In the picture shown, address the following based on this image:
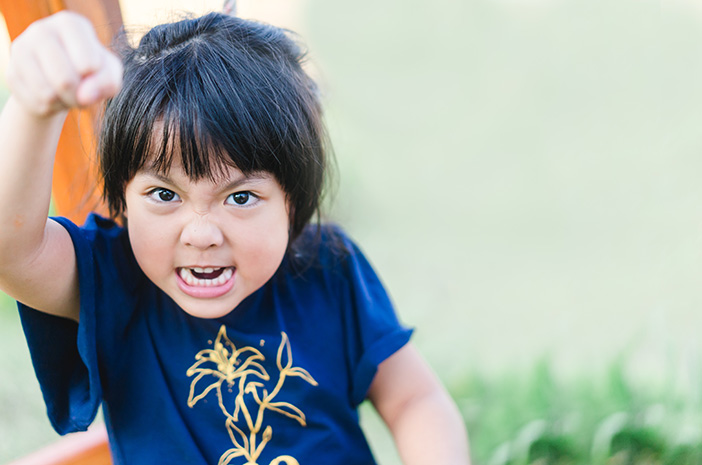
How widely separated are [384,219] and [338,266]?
86cm

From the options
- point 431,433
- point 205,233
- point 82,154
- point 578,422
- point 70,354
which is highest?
point 82,154

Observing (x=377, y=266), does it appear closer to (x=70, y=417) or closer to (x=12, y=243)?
(x=70, y=417)

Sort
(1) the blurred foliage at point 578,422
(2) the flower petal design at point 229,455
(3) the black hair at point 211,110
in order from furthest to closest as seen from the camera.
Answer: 1. (1) the blurred foliage at point 578,422
2. (2) the flower petal design at point 229,455
3. (3) the black hair at point 211,110

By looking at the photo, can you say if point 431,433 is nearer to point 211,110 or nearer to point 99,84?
point 211,110

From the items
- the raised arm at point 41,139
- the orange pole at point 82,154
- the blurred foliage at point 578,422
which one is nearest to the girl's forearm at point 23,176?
the raised arm at point 41,139

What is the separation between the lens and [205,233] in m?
0.67

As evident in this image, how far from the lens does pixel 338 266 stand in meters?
0.89

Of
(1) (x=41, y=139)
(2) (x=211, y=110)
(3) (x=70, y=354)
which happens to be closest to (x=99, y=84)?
(1) (x=41, y=139)

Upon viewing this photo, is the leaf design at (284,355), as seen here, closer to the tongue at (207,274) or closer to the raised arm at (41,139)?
the tongue at (207,274)

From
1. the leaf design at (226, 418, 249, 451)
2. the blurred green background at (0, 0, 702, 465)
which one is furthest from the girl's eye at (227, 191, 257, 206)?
the blurred green background at (0, 0, 702, 465)

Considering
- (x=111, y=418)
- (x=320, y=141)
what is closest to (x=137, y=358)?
(x=111, y=418)

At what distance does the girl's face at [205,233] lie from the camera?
68cm

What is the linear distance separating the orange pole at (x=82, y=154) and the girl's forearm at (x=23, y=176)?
23 cm

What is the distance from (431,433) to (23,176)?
1.88ft
